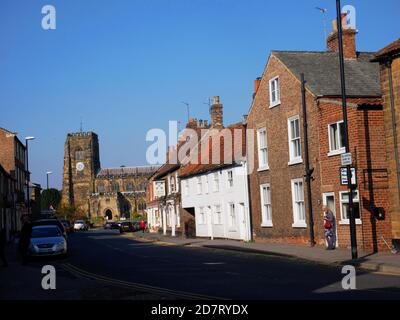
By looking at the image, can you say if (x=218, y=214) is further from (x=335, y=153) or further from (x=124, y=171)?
(x=124, y=171)

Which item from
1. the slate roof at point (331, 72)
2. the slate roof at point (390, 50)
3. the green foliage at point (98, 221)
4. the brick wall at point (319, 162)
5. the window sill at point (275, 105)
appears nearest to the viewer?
the slate roof at point (390, 50)

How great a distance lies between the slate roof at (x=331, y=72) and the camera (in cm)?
2793

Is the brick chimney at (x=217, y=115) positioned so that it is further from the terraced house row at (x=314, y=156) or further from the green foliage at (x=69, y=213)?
the green foliage at (x=69, y=213)

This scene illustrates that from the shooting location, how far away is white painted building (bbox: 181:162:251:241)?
36.1 meters

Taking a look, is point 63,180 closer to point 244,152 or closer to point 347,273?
point 244,152

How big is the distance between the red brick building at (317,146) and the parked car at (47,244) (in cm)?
1109

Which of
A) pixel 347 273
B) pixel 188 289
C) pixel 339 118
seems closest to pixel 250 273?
pixel 347 273

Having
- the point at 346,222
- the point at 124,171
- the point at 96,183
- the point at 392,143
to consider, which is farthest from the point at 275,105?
the point at 124,171

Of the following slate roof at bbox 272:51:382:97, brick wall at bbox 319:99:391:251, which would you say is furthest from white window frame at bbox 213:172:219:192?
brick wall at bbox 319:99:391:251

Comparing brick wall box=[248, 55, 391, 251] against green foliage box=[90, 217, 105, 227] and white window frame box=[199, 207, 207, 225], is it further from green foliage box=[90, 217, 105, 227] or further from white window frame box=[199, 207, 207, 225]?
green foliage box=[90, 217, 105, 227]

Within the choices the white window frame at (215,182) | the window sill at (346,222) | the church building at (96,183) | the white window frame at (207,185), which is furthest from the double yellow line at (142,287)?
the church building at (96,183)

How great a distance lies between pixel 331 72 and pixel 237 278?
16464 millimetres

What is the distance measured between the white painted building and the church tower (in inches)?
4082
